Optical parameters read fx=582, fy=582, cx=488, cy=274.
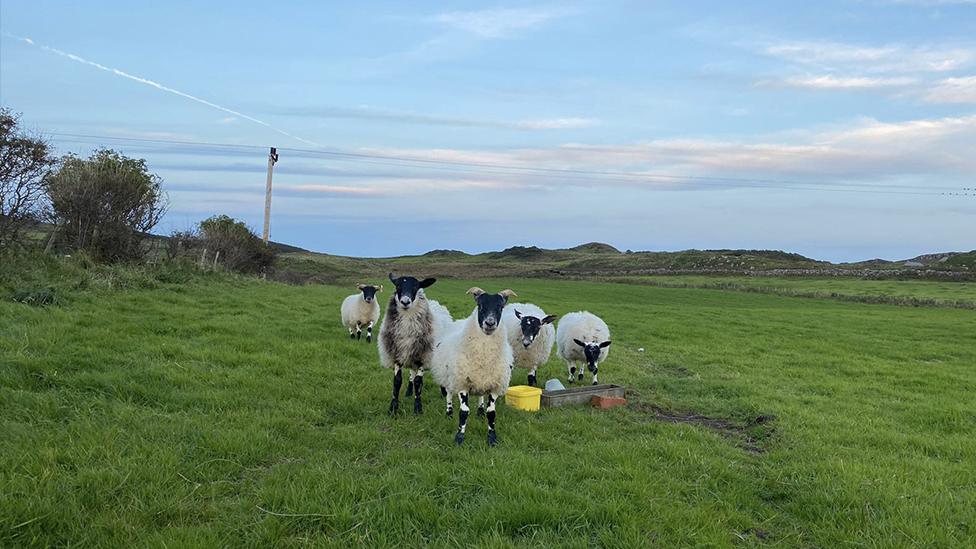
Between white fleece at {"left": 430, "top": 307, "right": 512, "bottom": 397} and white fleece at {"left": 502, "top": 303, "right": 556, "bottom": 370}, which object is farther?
white fleece at {"left": 502, "top": 303, "right": 556, "bottom": 370}

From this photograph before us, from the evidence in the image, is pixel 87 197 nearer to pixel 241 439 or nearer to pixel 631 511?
pixel 241 439

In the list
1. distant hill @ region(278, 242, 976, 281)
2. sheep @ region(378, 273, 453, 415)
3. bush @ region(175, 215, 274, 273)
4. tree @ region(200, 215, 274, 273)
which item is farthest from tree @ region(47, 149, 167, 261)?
distant hill @ region(278, 242, 976, 281)

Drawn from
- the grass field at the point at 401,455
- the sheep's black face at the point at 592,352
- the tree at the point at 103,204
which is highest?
the tree at the point at 103,204

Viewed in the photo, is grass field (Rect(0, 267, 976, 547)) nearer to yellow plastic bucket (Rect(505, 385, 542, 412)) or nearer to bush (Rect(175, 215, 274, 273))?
yellow plastic bucket (Rect(505, 385, 542, 412))

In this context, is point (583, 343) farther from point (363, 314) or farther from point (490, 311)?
point (363, 314)

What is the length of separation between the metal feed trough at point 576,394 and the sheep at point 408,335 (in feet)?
7.33

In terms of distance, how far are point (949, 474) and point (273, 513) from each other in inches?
317

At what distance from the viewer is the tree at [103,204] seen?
20984mm

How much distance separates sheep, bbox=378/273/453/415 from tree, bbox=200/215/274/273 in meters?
28.8

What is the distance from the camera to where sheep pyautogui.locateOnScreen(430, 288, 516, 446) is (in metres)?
8.34

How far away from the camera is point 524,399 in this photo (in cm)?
976

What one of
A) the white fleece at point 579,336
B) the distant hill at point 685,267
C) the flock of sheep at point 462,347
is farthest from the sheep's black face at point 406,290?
the distant hill at point 685,267

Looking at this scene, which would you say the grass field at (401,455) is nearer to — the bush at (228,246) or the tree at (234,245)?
the bush at (228,246)

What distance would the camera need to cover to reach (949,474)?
7.36 m
